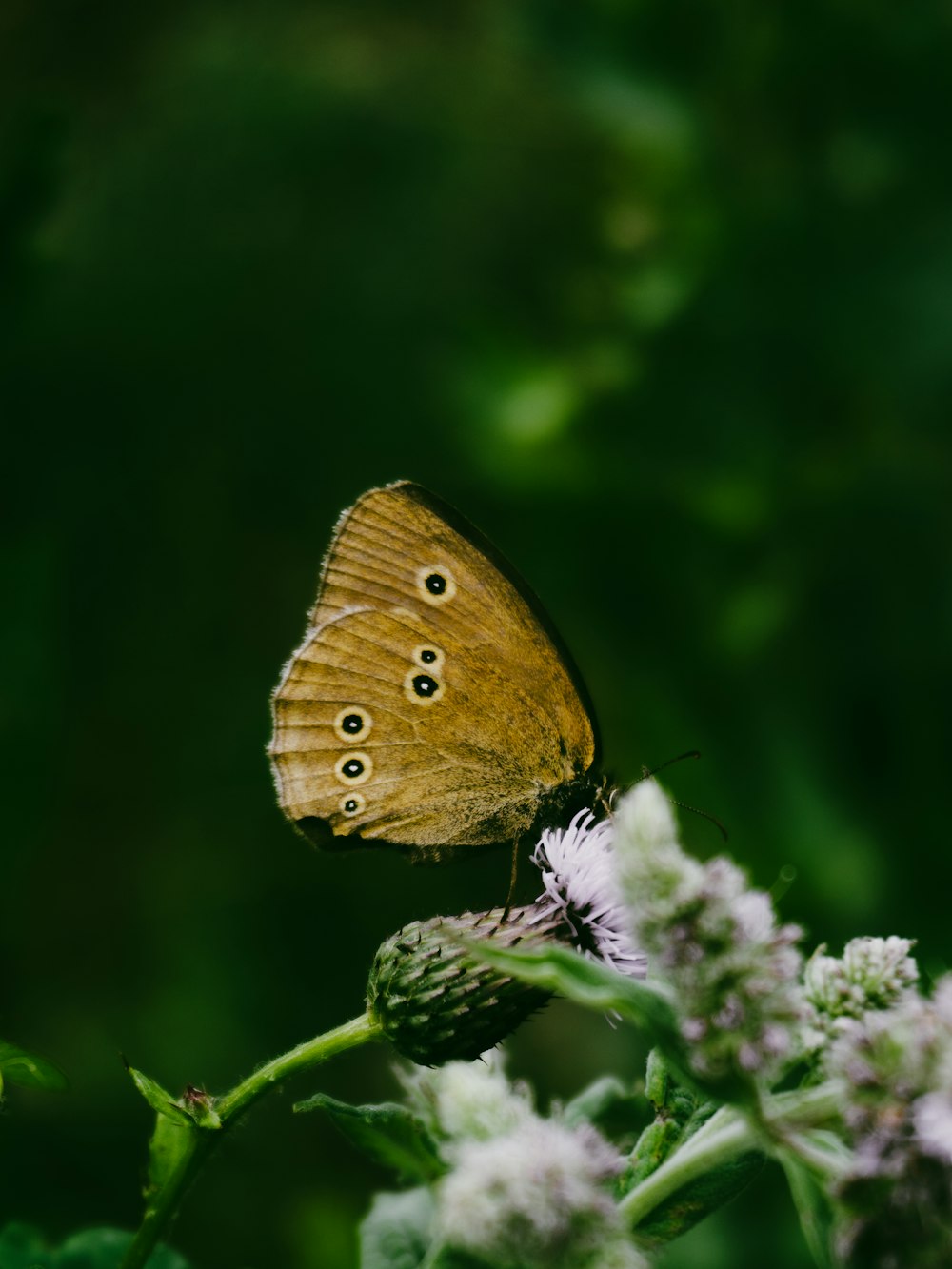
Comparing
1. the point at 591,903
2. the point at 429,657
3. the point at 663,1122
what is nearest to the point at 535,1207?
the point at 663,1122

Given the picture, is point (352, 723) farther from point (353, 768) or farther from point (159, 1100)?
point (159, 1100)

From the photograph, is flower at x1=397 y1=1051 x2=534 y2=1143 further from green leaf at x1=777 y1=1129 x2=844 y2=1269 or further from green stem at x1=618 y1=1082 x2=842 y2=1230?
green leaf at x1=777 y1=1129 x2=844 y2=1269

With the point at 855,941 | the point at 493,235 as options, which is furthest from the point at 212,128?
the point at 855,941

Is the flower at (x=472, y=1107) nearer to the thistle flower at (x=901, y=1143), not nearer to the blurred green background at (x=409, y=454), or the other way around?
the thistle flower at (x=901, y=1143)

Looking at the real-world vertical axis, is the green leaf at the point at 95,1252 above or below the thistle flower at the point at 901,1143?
below

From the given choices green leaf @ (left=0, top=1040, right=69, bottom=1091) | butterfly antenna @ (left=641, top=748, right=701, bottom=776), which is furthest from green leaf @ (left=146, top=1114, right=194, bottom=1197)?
butterfly antenna @ (left=641, top=748, right=701, bottom=776)

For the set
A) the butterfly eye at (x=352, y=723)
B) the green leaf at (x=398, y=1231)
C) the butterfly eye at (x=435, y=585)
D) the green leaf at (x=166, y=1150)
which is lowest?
the green leaf at (x=398, y=1231)

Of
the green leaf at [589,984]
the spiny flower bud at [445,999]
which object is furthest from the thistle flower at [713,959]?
the spiny flower bud at [445,999]
